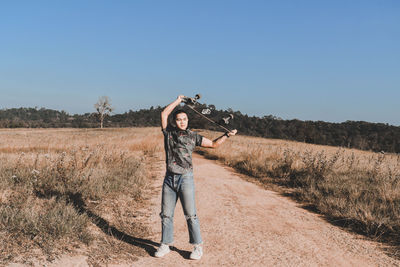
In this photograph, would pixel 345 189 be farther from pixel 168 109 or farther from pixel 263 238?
pixel 168 109

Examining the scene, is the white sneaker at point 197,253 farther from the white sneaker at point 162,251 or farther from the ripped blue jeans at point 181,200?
the white sneaker at point 162,251

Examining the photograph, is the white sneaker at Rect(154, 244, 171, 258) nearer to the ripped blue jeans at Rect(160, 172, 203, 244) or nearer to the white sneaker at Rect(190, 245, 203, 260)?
the ripped blue jeans at Rect(160, 172, 203, 244)

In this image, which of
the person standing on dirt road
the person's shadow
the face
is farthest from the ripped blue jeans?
the face

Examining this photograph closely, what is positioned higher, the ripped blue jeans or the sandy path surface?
the ripped blue jeans

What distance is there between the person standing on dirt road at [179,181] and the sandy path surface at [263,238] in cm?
31

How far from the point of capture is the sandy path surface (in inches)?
160

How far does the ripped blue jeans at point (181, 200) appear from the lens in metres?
3.88

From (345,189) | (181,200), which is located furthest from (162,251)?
(345,189)

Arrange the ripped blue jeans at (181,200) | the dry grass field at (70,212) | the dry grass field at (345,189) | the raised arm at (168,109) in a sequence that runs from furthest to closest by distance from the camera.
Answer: the dry grass field at (345,189) < the raised arm at (168,109) < the ripped blue jeans at (181,200) < the dry grass field at (70,212)

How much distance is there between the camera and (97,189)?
21.0 feet

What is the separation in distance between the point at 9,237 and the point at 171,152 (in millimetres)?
2422

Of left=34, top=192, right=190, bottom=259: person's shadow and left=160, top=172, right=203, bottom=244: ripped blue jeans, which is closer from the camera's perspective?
left=160, top=172, right=203, bottom=244: ripped blue jeans

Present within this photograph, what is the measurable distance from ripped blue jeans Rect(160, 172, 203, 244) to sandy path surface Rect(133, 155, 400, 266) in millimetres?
361

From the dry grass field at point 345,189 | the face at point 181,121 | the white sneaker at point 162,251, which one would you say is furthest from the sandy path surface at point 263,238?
the face at point 181,121
